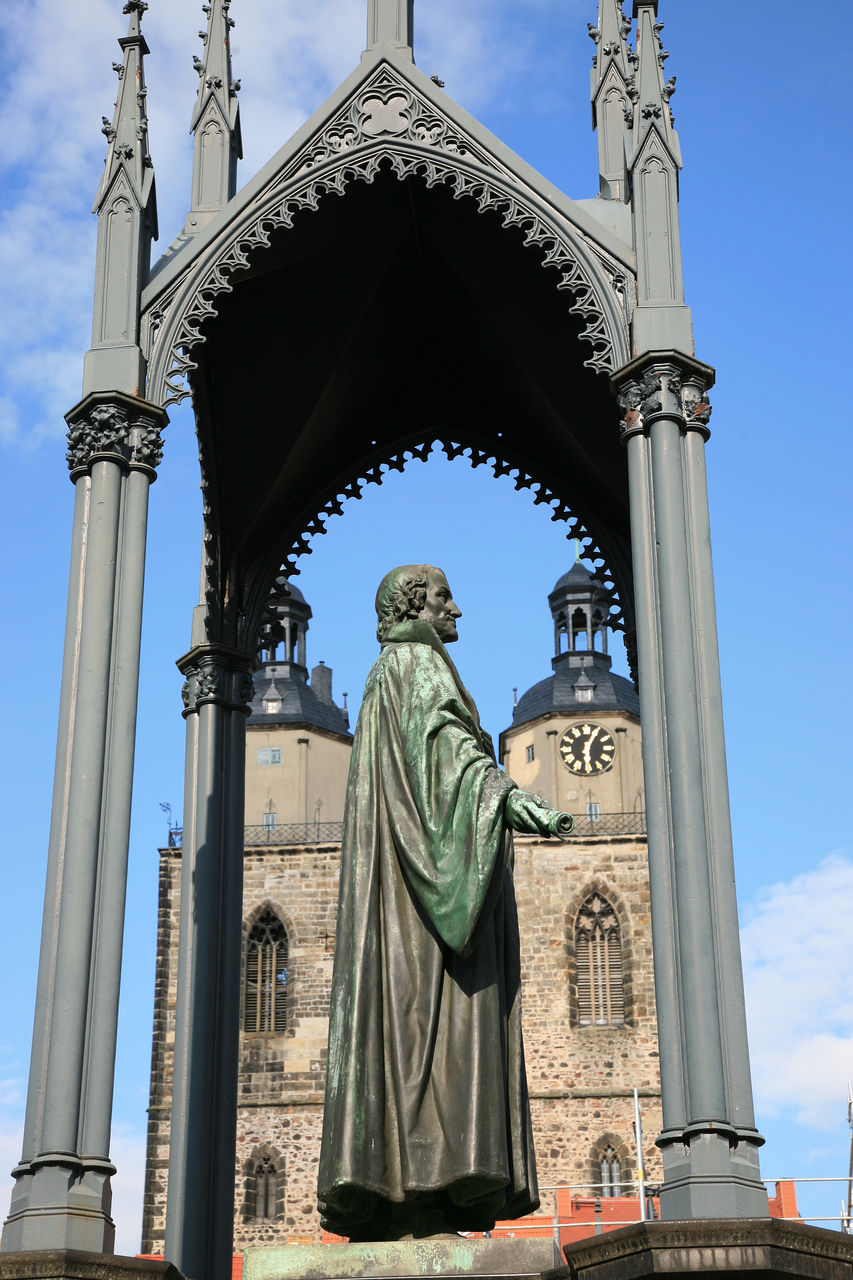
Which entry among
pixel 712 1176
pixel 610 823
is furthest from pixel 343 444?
pixel 610 823

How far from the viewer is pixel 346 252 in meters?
14.7

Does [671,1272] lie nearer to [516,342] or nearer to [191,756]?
[191,756]

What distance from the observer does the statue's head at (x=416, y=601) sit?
10.1 metres

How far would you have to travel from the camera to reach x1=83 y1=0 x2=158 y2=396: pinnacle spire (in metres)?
12.7

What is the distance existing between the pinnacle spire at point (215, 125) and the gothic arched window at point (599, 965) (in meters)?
60.6

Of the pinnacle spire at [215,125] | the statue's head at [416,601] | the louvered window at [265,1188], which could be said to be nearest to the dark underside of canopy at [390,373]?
the pinnacle spire at [215,125]

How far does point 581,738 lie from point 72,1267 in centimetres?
7388

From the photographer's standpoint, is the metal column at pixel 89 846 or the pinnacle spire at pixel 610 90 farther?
the pinnacle spire at pixel 610 90

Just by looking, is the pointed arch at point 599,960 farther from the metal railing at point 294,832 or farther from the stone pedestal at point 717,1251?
the stone pedestal at point 717,1251

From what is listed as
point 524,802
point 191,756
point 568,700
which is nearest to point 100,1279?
point 524,802

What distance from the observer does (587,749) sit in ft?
270

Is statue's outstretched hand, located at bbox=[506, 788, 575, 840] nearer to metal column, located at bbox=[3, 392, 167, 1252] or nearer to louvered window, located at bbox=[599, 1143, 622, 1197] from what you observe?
metal column, located at bbox=[3, 392, 167, 1252]

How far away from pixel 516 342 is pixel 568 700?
69363 millimetres

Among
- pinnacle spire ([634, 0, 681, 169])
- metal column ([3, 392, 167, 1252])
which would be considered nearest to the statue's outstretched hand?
metal column ([3, 392, 167, 1252])
